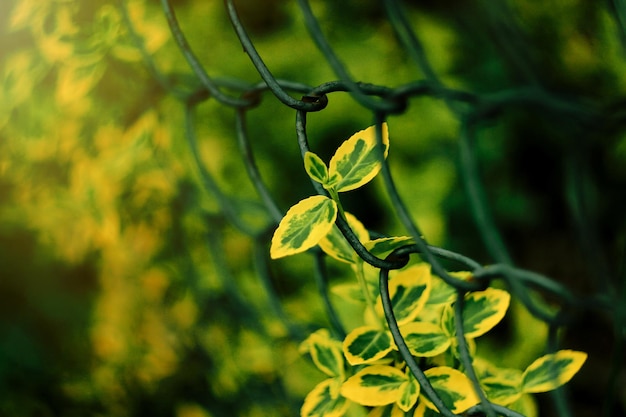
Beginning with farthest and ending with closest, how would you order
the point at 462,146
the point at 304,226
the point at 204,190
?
1. the point at 204,190
2. the point at 462,146
3. the point at 304,226

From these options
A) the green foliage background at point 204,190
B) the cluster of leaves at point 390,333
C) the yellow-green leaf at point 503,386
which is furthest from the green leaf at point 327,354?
the green foliage background at point 204,190

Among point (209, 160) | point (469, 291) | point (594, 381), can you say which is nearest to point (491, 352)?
point (594, 381)

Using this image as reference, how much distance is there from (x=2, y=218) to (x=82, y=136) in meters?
0.36

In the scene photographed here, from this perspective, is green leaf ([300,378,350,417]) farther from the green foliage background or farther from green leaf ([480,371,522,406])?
the green foliage background

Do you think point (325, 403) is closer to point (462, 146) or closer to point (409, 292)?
point (409, 292)

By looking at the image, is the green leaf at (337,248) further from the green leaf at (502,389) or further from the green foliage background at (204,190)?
the green foliage background at (204,190)

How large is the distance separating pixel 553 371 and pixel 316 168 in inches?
8.1

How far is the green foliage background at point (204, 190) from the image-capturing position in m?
0.96


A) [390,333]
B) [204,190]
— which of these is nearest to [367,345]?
[390,333]

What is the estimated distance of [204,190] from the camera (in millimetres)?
1107

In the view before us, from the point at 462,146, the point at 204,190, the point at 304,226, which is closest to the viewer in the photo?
the point at 304,226

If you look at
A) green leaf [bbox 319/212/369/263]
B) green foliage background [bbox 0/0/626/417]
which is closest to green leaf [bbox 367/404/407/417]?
green leaf [bbox 319/212/369/263]

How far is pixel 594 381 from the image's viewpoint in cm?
127

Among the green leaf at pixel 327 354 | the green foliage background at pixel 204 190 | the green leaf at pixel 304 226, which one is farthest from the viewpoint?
the green foliage background at pixel 204 190
